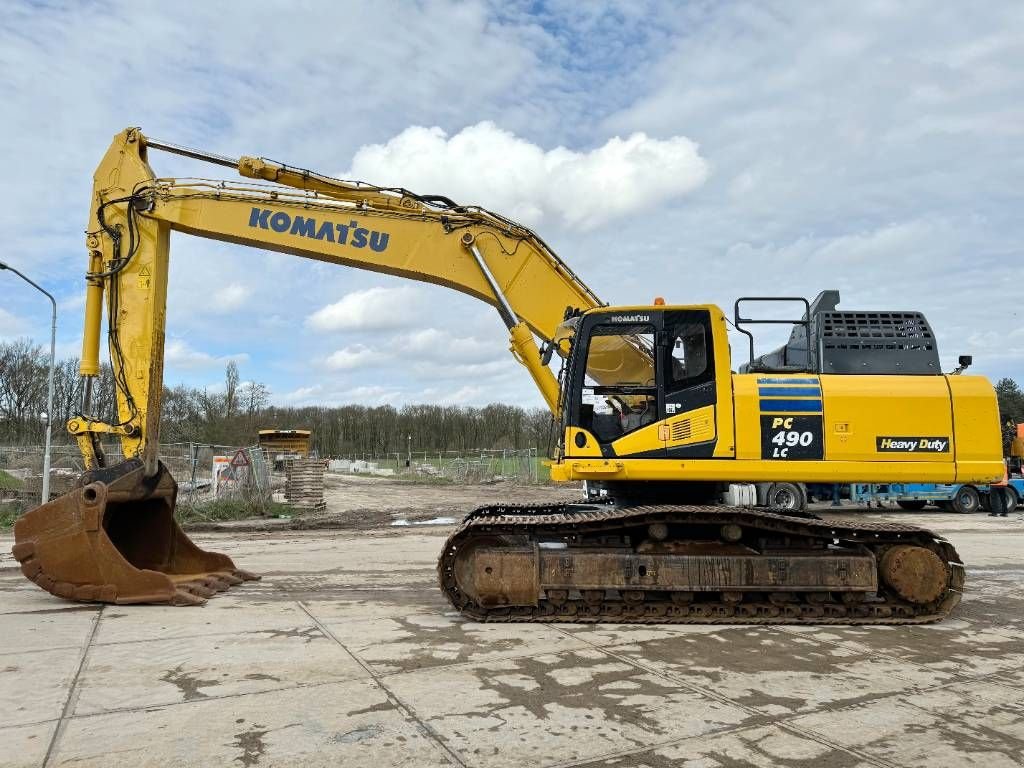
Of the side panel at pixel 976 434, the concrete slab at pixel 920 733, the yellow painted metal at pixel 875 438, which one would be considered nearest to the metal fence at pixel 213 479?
the yellow painted metal at pixel 875 438

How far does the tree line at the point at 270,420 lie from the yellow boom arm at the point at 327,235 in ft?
54.7

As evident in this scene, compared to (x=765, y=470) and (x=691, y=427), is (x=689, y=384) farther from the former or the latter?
(x=765, y=470)

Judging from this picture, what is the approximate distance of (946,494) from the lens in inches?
868

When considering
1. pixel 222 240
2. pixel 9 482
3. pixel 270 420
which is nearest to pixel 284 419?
pixel 270 420

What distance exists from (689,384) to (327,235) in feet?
15.5

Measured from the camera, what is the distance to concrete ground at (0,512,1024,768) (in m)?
3.85

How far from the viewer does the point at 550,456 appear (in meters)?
7.61

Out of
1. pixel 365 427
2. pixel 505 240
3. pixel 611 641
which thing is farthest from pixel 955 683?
pixel 365 427

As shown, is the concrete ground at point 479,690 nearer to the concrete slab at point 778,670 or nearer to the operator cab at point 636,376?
the concrete slab at point 778,670

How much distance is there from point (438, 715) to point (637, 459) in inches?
130

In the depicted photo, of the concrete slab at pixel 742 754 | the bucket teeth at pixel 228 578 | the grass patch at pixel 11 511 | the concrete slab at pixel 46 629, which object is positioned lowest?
the concrete slab at pixel 742 754

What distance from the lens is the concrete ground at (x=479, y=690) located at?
12.6 ft

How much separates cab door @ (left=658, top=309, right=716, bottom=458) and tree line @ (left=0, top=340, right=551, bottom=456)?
21573 millimetres

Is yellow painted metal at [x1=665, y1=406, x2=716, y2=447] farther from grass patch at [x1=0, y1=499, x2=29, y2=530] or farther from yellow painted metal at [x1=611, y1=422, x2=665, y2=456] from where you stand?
grass patch at [x1=0, y1=499, x2=29, y2=530]
